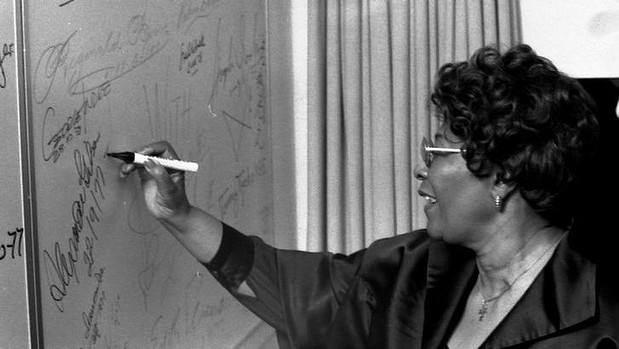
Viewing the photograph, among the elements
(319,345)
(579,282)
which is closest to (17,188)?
(319,345)

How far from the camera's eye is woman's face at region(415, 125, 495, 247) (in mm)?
1600

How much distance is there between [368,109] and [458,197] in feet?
4.65

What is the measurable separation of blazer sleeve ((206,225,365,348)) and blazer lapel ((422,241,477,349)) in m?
0.18

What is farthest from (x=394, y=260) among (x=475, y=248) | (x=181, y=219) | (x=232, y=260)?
(x=181, y=219)

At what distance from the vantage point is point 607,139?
1711 mm

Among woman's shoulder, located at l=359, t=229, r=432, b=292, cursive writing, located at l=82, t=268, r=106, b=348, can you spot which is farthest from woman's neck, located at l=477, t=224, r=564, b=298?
cursive writing, located at l=82, t=268, r=106, b=348

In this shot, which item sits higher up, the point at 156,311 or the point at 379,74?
the point at 379,74

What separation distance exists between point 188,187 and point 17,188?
0.70 metres

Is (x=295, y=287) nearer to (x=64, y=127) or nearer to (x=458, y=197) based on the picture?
(x=458, y=197)

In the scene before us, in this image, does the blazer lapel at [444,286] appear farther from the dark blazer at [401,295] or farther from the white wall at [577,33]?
the white wall at [577,33]

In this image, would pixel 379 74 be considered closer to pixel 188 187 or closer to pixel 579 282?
pixel 188 187

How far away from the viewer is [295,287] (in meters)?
1.83

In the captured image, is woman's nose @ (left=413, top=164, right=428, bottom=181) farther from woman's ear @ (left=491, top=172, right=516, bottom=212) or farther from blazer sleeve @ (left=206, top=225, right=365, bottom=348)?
blazer sleeve @ (left=206, top=225, right=365, bottom=348)

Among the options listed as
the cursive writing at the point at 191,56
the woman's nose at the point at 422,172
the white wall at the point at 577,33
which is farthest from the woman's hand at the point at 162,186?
the white wall at the point at 577,33
